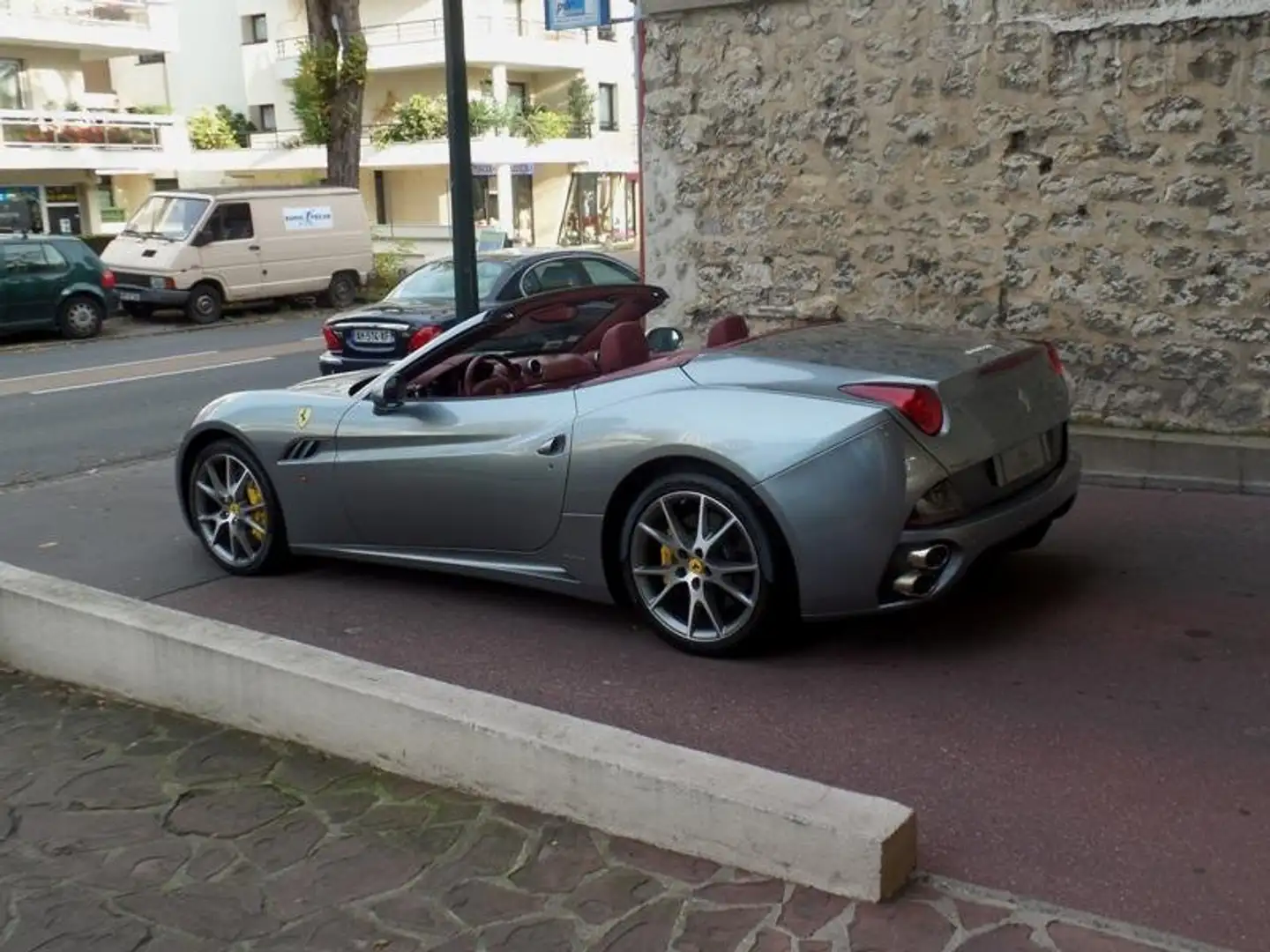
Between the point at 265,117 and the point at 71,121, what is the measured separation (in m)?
12.3

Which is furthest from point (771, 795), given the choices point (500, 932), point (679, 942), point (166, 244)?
point (166, 244)

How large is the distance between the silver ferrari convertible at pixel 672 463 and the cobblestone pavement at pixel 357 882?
1382mm

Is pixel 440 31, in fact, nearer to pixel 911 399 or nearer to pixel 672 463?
pixel 672 463

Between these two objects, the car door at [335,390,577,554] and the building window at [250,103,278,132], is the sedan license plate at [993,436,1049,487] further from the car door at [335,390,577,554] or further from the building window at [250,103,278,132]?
the building window at [250,103,278,132]

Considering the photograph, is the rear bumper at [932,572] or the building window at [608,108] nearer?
the rear bumper at [932,572]

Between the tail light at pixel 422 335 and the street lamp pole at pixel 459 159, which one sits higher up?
the street lamp pole at pixel 459 159

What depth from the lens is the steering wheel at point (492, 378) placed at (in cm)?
597

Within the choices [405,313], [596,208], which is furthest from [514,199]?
[405,313]

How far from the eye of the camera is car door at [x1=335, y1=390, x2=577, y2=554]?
5.28 meters

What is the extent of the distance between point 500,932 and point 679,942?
450mm

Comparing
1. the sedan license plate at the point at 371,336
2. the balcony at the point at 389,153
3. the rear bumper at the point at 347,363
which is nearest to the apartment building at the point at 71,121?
the balcony at the point at 389,153

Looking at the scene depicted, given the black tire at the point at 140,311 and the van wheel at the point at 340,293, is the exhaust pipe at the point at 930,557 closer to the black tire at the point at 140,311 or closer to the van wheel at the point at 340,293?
the black tire at the point at 140,311

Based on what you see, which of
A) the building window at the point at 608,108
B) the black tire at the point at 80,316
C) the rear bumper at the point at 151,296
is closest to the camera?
the black tire at the point at 80,316

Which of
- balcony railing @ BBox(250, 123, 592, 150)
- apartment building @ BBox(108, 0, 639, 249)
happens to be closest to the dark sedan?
apartment building @ BBox(108, 0, 639, 249)
